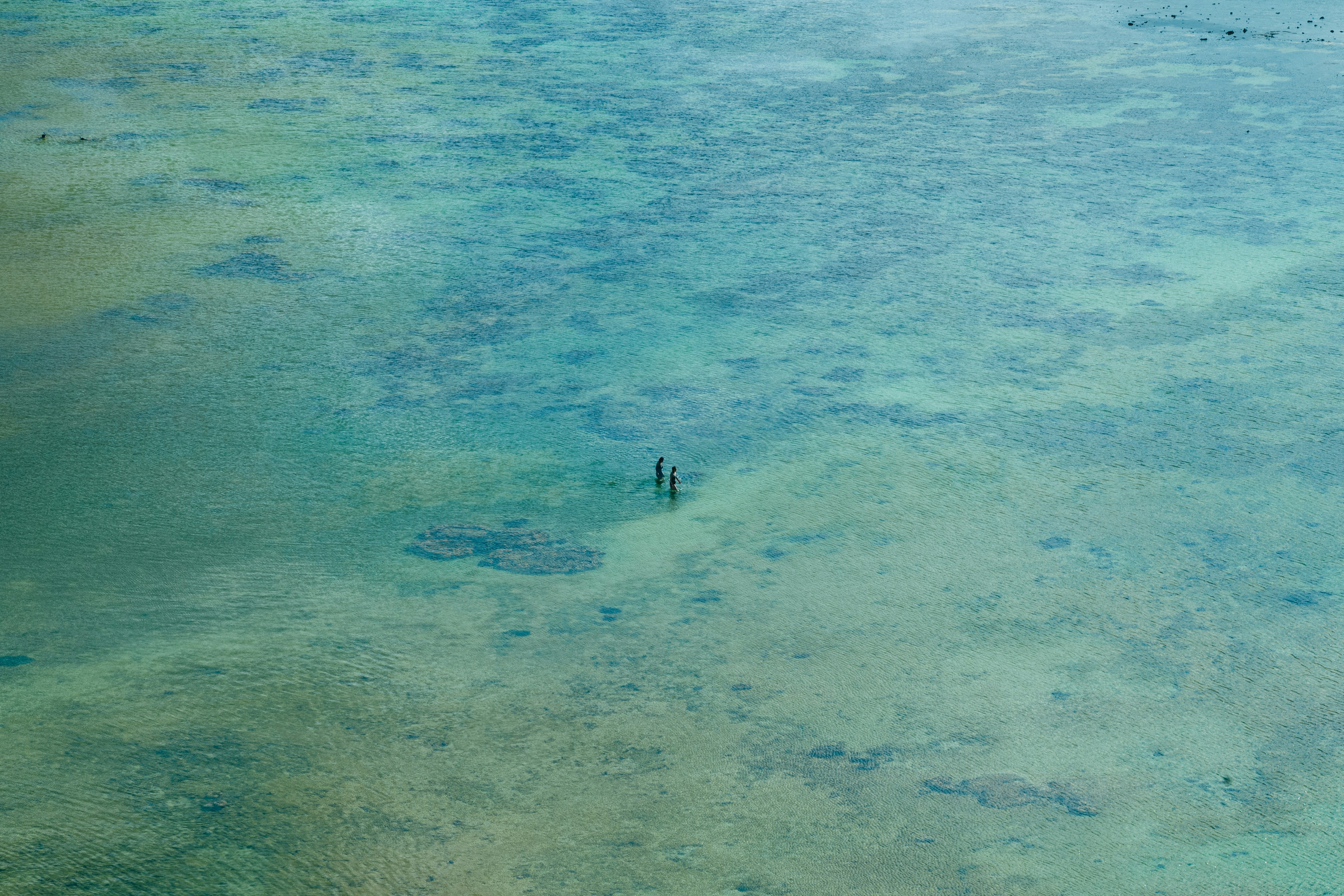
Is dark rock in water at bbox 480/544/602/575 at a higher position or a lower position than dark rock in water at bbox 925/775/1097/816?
higher

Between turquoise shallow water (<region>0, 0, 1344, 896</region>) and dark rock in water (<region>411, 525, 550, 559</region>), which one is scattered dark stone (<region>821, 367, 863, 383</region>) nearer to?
turquoise shallow water (<region>0, 0, 1344, 896</region>)

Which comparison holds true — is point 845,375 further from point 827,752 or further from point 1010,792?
point 1010,792

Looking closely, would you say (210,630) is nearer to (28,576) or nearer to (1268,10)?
(28,576)

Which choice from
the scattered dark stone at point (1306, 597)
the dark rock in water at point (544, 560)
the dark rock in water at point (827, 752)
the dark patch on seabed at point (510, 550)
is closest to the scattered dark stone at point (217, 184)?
the dark patch on seabed at point (510, 550)

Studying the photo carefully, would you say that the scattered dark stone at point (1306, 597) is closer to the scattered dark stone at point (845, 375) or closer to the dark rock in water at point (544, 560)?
the scattered dark stone at point (845, 375)

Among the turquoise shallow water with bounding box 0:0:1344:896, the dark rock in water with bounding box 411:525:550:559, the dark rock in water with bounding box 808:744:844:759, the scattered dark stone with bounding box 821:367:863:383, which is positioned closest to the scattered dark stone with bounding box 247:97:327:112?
the turquoise shallow water with bounding box 0:0:1344:896

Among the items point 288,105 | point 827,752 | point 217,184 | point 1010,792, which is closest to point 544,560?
point 827,752
